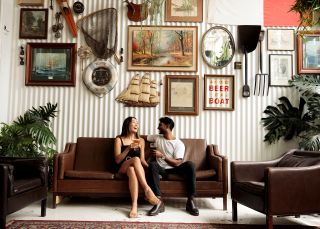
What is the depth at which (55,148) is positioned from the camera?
16.3 feet

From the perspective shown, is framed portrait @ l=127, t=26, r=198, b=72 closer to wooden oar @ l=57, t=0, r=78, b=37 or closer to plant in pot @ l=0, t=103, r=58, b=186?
wooden oar @ l=57, t=0, r=78, b=37

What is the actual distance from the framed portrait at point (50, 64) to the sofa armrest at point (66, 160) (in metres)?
1.02

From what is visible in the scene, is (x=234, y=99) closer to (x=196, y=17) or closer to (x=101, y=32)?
(x=196, y=17)

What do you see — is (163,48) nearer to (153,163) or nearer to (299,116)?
(153,163)

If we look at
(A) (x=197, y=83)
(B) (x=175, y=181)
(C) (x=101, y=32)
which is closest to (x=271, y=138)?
(A) (x=197, y=83)

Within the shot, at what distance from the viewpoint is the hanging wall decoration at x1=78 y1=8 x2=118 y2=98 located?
16.3ft

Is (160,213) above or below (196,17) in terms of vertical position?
below

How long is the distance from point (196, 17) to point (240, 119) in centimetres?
166

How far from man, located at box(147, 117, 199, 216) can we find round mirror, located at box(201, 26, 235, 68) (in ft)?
4.42

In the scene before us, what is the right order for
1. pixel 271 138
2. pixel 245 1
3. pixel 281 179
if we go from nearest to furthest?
pixel 281 179, pixel 245 1, pixel 271 138

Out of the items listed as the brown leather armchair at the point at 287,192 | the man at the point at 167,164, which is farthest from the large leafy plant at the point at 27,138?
the brown leather armchair at the point at 287,192

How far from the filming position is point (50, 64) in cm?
504

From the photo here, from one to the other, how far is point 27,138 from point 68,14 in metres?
1.90

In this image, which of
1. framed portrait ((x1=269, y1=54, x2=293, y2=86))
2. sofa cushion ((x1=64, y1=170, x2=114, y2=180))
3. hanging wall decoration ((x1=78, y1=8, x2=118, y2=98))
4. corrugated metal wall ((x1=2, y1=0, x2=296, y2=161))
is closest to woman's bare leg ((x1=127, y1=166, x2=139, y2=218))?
sofa cushion ((x1=64, y1=170, x2=114, y2=180))
